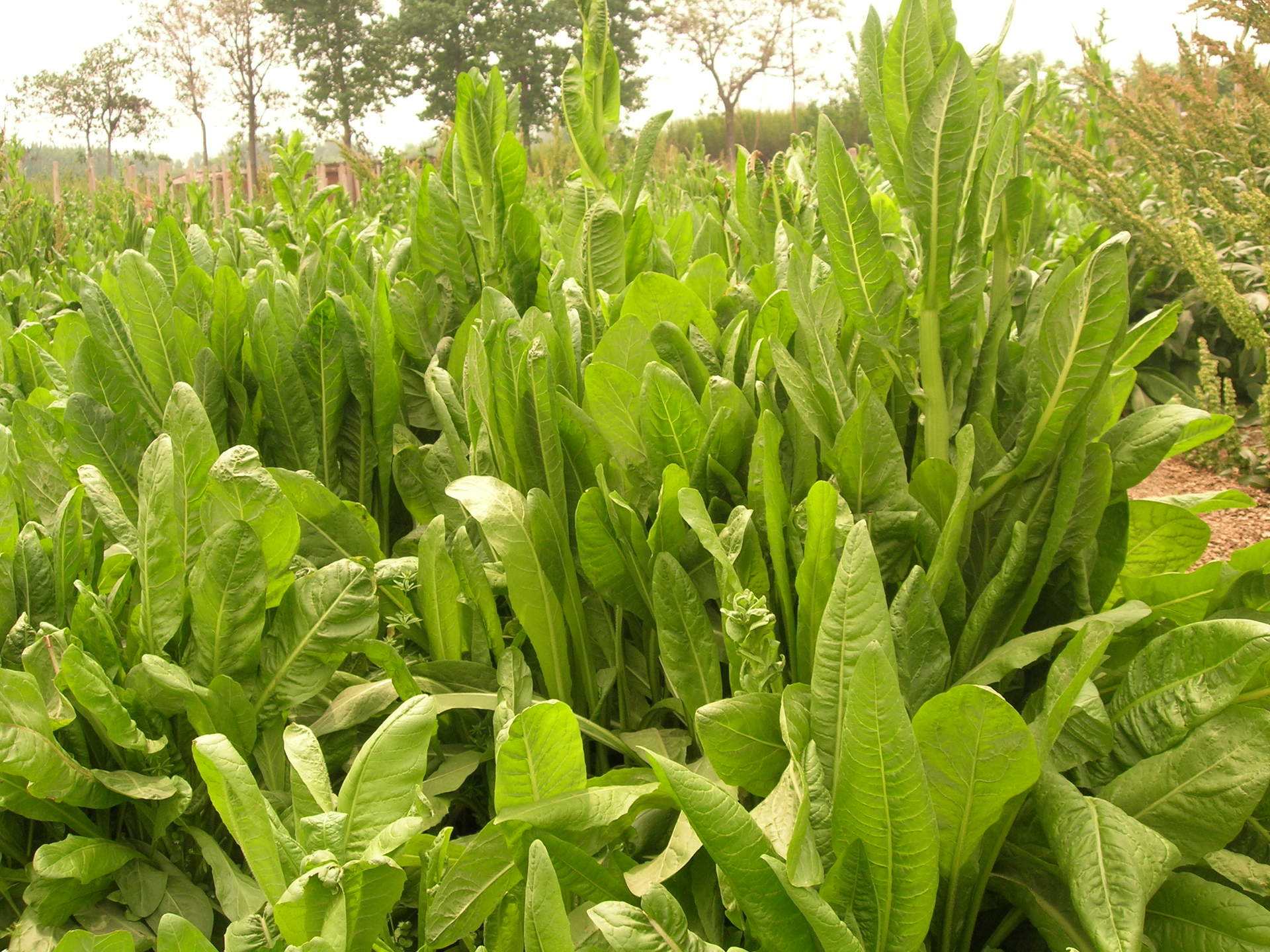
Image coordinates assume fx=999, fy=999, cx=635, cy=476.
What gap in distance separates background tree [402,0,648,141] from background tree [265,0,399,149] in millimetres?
1813

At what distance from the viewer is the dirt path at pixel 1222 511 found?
4.65 m

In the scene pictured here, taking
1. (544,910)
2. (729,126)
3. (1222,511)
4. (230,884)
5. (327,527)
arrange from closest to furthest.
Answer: (544,910)
(230,884)
(327,527)
(1222,511)
(729,126)

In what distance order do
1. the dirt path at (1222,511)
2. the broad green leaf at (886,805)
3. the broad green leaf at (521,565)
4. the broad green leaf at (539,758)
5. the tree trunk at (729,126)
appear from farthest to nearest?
the tree trunk at (729,126) < the dirt path at (1222,511) < the broad green leaf at (521,565) < the broad green leaf at (539,758) < the broad green leaf at (886,805)

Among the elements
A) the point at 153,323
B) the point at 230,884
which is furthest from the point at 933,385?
the point at 153,323

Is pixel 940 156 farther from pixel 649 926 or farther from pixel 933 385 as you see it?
pixel 649 926

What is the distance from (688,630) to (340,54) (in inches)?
2418

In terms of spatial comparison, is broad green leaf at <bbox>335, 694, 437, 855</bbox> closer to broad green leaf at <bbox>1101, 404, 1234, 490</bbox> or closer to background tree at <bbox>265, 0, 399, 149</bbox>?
broad green leaf at <bbox>1101, 404, 1234, 490</bbox>

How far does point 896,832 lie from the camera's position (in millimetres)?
839

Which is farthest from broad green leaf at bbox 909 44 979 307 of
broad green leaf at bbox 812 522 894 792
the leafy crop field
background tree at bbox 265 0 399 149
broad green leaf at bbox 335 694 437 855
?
background tree at bbox 265 0 399 149

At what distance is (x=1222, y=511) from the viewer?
16.1 ft

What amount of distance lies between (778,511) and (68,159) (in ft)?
253

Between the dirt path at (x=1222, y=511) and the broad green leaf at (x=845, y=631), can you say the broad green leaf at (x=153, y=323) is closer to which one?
the broad green leaf at (x=845, y=631)

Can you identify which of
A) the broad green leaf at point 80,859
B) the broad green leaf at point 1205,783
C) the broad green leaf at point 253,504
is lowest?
the broad green leaf at point 80,859

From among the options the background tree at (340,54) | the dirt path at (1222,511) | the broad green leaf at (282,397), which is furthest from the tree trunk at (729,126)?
the broad green leaf at (282,397)
